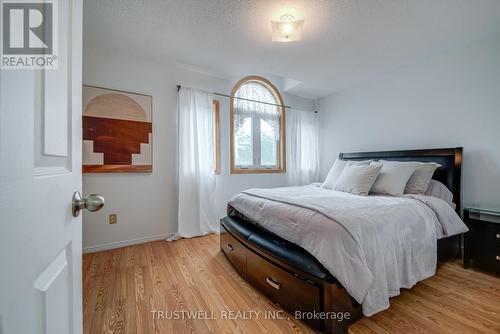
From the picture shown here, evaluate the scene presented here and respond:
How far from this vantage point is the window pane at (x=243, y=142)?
3498 millimetres

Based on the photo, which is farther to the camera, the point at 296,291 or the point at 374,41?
the point at 374,41

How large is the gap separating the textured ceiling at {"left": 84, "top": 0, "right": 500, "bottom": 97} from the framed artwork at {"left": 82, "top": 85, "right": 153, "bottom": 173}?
0.59m

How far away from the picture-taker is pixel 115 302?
1558 mm

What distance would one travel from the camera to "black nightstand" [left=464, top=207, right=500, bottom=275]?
1877 millimetres

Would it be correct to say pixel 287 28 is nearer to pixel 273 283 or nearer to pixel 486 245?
pixel 273 283

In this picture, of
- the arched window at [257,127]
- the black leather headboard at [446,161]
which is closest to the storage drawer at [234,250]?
the arched window at [257,127]

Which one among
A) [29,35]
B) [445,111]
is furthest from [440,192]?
[29,35]

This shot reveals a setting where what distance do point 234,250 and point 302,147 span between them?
8.70 ft

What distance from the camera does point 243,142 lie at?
358 centimetres

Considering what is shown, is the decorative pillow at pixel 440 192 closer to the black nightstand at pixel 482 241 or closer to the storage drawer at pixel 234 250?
the black nightstand at pixel 482 241

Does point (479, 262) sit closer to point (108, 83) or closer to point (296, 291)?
point (296, 291)

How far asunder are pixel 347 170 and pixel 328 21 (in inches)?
66.6

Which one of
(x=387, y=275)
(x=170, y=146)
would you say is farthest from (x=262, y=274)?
(x=170, y=146)

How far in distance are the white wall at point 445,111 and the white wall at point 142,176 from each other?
2.56 m
